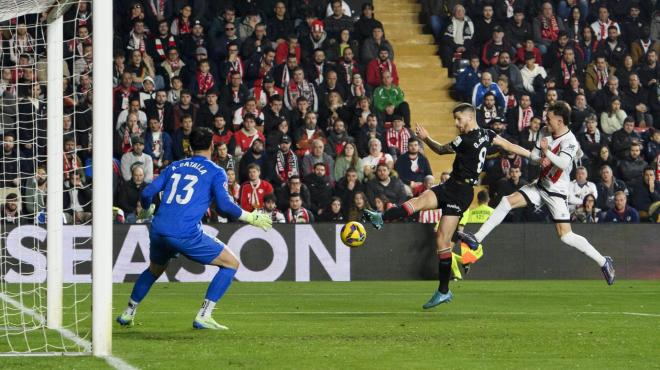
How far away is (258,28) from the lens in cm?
2341

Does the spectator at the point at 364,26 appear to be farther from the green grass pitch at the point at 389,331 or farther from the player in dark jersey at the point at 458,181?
the player in dark jersey at the point at 458,181

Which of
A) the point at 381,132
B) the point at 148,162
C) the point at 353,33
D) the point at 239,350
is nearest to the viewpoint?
the point at 239,350

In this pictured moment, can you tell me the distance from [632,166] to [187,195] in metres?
14.2

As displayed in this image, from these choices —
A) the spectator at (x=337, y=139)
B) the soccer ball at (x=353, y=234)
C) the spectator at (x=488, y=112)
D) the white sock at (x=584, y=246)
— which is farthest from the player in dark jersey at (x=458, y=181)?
the spectator at (x=488, y=112)

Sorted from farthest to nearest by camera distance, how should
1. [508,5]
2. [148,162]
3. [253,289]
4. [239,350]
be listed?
[508,5] < [148,162] < [253,289] < [239,350]

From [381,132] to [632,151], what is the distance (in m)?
4.66

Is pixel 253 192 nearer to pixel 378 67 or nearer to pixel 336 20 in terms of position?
pixel 378 67

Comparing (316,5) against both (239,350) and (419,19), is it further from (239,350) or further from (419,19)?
(239,350)

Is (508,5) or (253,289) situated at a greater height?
(508,5)

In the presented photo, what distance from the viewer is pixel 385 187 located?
2114 cm

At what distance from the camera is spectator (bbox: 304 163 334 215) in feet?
69.3

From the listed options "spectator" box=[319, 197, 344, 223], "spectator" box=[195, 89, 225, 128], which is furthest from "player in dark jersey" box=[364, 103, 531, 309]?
"spectator" box=[195, 89, 225, 128]

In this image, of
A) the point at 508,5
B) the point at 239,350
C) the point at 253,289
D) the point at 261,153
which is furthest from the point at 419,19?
the point at 239,350

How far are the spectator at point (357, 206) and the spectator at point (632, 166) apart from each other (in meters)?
5.38
